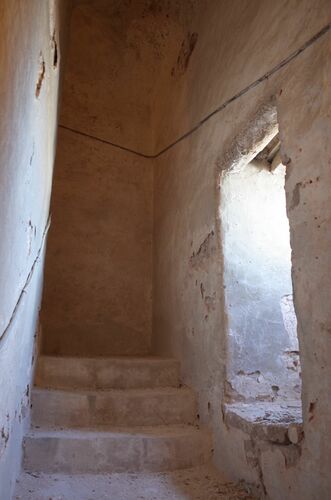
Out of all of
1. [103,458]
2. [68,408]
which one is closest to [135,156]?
[68,408]

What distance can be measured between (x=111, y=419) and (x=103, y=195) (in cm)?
215

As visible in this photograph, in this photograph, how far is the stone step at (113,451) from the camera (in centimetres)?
216

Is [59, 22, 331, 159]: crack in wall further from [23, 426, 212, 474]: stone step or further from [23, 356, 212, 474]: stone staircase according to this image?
[23, 426, 212, 474]: stone step

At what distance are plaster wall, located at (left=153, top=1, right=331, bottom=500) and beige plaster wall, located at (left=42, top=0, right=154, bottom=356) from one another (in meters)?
0.29

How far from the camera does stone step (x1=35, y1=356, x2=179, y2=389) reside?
269 cm

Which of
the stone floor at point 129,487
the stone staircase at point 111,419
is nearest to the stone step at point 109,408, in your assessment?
the stone staircase at point 111,419

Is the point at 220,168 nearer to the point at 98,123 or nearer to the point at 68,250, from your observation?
the point at 68,250

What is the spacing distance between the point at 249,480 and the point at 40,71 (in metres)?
2.02

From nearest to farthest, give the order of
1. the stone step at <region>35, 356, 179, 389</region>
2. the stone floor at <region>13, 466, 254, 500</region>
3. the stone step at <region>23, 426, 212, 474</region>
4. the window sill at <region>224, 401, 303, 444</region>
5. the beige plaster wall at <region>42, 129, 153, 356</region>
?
the window sill at <region>224, 401, 303, 444</region>, the stone floor at <region>13, 466, 254, 500</region>, the stone step at <region>23, 426, 212, 474</region>, the stone step at <region>35, 356, 179, 389</region>, the beige plaster wall at <region>42, 129, 153, 356</region>

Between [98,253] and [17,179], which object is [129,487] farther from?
[98,253]

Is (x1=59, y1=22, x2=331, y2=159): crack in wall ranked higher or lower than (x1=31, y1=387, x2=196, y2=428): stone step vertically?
higher

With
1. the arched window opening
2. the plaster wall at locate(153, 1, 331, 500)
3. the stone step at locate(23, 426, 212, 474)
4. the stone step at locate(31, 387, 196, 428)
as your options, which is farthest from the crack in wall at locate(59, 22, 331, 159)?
the stone step at locate(23, 426, 212, 474)

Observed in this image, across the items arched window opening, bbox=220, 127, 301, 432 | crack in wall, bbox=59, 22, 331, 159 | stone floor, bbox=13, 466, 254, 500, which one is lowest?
stone floor, bbox=13, 466, 254, 500

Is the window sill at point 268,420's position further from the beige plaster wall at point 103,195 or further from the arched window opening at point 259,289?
the beige plaster wall at point 103,195
